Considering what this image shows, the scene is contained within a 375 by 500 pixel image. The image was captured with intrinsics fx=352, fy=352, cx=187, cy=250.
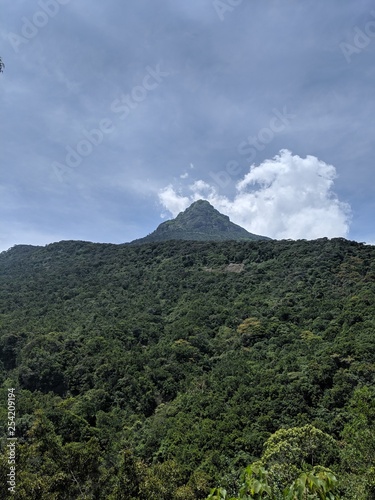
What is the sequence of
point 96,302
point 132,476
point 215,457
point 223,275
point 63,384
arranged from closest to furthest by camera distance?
1. point 132,476
2. point 215,457
3. point 63,384
4. point 96,302
5. point 223,275

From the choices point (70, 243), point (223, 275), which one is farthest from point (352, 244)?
point (70, 243)

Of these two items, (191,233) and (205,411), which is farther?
(191,233)

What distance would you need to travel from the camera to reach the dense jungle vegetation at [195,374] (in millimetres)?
16609

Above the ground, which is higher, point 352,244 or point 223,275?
point 352,244

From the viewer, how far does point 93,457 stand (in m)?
15.7

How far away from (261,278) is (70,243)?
256 ft

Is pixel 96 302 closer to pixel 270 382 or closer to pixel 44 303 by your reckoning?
pixel 44 303

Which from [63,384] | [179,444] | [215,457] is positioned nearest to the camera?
[215,457]

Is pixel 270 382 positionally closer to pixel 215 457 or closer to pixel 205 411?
pixel 205 411

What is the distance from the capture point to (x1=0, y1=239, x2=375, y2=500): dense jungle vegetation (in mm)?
16609

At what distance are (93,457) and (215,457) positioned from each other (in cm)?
1867

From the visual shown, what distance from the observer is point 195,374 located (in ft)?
166

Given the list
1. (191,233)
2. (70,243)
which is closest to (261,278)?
(70,243)

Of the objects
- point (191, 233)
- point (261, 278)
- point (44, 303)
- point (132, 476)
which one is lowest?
point (132, 476)
